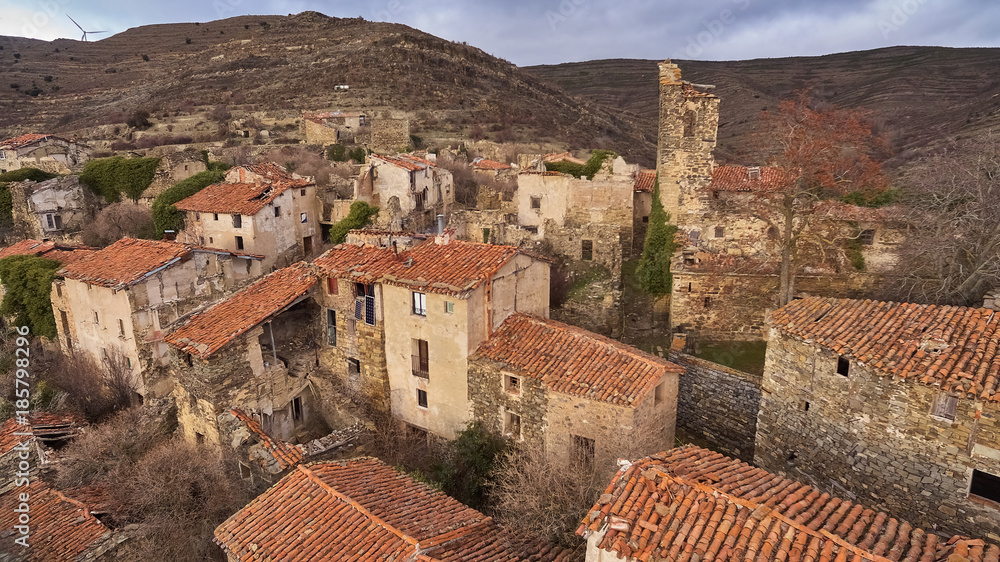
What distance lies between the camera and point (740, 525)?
7559 millimetres

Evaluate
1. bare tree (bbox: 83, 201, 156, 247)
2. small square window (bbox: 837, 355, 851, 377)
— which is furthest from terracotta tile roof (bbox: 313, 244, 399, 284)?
bare tree (bbox: 83, 201, 156, 247)

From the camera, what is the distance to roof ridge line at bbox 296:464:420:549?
400 inches

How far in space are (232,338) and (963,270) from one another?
20.2 meters

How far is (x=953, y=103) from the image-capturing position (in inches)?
1881

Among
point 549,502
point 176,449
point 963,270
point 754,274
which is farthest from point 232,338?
point 963,270

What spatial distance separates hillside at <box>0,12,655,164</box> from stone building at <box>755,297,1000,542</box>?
50.1 meters

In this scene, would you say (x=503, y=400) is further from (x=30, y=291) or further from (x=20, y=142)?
(x=20, y=142)

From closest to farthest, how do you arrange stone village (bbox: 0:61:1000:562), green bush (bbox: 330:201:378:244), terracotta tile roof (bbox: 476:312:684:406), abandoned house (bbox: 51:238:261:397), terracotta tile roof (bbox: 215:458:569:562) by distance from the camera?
stone village (bbox: 0:61:1000:562), terracotta tile roof (bbox: 215:458:569:562), terracotta tile roof (bbox: 476:312:684:406), abandoned house (bbox: 51:238:261:397), green bush (bbox: 330:201:378:244)

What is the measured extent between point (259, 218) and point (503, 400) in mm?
17689

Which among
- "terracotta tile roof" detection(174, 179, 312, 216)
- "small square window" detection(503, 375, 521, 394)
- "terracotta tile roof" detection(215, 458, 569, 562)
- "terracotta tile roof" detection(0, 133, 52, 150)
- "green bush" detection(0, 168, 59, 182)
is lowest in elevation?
"terracotta tile roof" detection(215, 458, 569, 562)

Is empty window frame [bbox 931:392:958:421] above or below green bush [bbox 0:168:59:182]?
below

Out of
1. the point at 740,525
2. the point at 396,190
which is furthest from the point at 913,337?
the point at 396,190

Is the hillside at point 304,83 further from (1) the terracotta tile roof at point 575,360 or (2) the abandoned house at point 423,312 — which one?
(1) the terracotta tile roof at point 575,360

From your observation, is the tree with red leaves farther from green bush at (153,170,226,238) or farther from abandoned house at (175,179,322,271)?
green bush at (153,170,226,238)
